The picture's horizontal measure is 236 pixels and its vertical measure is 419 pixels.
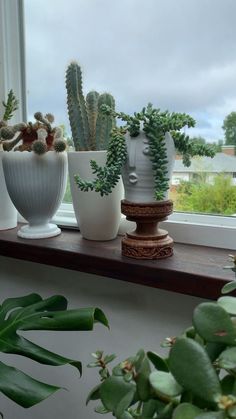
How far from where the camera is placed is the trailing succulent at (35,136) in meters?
0.82

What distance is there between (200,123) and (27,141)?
0.41m

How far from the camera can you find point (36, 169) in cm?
83

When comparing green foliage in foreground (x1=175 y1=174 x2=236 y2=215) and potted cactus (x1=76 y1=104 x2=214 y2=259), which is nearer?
potted cactus (x1=76 y1=104 x2=214 y2=259)

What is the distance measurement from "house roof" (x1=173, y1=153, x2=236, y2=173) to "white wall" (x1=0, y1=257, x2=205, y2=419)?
29 centimetres

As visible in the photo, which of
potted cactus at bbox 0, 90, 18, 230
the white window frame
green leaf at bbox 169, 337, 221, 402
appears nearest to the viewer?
green leaf at bbox 169, 337, 221, 402

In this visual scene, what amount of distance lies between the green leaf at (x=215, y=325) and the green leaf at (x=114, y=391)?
10 centimetres

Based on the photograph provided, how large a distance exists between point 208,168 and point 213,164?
1cm

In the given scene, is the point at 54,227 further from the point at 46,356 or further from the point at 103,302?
the point at 46,356

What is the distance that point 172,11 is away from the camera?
2.68ft

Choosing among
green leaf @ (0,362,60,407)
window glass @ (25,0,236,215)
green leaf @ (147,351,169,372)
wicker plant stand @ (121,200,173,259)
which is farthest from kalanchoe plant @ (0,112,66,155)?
green leaf @ (147,351,169,372)

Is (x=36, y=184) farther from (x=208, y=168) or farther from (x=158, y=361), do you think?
(x=158, y=361)

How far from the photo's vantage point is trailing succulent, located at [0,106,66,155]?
82 cm

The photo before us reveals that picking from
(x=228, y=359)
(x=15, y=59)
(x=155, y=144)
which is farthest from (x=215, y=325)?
(x=15, y=59)

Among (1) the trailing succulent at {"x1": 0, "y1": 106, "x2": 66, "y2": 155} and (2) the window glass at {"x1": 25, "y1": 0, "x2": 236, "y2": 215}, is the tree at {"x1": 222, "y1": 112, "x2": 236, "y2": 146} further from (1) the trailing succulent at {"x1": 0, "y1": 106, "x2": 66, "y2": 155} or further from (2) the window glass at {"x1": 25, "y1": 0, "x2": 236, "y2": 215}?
(1) the trailing succulent at {"x1": 0, "y1": 106, "x2": 66, "y2": 155}
